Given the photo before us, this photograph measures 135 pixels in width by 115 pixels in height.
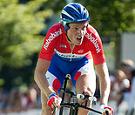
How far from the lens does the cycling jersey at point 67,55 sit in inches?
333

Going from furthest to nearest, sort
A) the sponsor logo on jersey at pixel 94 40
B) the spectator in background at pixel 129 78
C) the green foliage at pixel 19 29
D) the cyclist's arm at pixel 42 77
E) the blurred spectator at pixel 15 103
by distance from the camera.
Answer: the blurred spectator at pixel 15 103 → the green foliage at pixel 19 29 → the spectator in background at pixel 129 78 → the sponsor logo on jersey at pixel 94 40 → the cyclist's arm at pixel 42 77

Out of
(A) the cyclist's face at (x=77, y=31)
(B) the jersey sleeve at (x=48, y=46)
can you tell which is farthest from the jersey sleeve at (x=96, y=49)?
(B) the jersey sleeve at (x=48, y=46)

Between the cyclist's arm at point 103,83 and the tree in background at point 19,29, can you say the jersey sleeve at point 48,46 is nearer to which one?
the cyclist's arm at point 103,83

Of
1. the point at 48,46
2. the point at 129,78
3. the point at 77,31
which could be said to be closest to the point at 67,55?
the point at 48,46

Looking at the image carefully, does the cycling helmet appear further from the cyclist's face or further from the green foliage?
the green foliage

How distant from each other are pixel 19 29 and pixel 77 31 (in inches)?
538

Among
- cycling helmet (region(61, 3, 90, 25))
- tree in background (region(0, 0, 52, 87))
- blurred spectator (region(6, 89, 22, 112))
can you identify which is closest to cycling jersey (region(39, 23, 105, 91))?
cycling helmet (region(61, 3, 90, 25))

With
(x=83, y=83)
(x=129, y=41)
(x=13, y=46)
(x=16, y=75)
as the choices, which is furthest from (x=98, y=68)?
(x=16, y=75)

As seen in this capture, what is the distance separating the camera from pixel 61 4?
17969 millimetres

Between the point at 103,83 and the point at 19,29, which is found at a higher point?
the point at 19,29

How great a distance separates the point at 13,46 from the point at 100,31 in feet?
27.4

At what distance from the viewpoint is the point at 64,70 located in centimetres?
892

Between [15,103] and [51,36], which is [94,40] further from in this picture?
[15,103]

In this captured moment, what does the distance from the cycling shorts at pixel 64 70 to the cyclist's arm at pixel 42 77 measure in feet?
1.32
